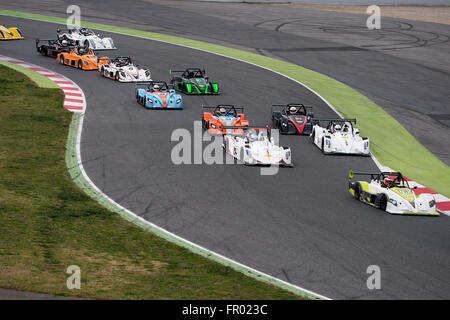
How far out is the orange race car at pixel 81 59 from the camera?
136 feet

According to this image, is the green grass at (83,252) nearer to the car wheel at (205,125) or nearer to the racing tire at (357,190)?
the racing tire at (357,190)

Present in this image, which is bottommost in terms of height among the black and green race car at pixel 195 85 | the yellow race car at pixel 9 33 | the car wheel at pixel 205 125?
the car wheel at pixel 205 125

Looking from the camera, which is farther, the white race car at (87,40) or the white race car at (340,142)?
the white race car at (87,40)

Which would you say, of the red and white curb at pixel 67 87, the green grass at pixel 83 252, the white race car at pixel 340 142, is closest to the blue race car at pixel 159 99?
the red and white curb at pixel 67 87

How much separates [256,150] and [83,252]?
11.3m

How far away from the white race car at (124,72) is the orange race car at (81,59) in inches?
43.9

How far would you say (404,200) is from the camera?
21.6m

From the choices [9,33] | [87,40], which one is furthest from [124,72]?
[9,33]

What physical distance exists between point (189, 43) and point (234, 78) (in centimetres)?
1147

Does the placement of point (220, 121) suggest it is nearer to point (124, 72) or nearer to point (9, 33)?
point (124, 72)

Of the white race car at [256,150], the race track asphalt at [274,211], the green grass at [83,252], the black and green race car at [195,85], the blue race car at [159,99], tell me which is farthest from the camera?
the black and green race car at [195,85]

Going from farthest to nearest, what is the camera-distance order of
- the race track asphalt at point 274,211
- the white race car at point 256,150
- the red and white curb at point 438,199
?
the white race car at point 256,150
the red and white curb at point 438,199
the race track asphalt at point 274,211

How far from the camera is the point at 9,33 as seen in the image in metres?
49.0

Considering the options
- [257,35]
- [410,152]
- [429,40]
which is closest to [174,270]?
[410,152]
